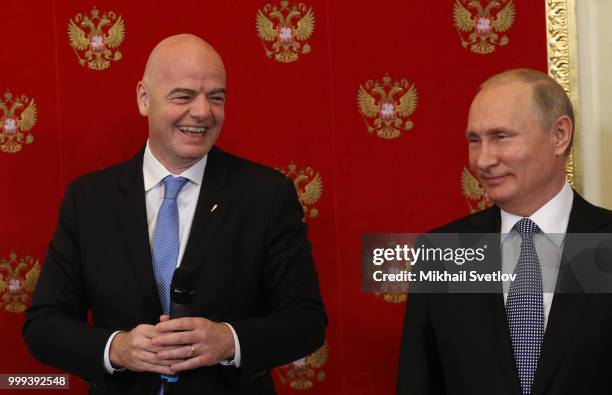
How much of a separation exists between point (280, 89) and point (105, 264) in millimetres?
895

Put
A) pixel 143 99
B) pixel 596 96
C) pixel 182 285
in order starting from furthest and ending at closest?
pixel 596 96, pixel 143 99, pixel 182 285

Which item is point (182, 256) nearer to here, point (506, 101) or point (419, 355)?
point (419, 355)

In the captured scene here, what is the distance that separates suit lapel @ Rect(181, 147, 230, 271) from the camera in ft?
7.39

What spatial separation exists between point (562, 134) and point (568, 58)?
2.70ft

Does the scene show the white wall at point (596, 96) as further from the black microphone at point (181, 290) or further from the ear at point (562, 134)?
the black microphone at point (181, 290)

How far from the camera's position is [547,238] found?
2.10 meters

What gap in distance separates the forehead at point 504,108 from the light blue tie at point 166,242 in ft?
2.41

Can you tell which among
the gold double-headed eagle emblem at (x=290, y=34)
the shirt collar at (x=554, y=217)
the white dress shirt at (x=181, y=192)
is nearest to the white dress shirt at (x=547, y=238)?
the shirt collar at (x=554, y=217)

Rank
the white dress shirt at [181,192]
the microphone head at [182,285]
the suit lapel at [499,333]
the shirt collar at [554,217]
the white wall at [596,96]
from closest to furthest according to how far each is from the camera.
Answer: the microphone head at [182,285] < the suit lapel at [499,333] < the shirt collar at [554,217] < the white dress shirt at [181,192] < the white wall at [596,96]

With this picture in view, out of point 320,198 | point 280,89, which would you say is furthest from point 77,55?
point 320,198

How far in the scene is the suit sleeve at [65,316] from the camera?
215cm

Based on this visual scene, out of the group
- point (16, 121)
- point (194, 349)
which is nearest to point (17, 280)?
point (16, 121)

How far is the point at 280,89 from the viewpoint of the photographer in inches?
115

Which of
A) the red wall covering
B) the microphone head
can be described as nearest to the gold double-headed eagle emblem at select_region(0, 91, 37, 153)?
the red wall covering
